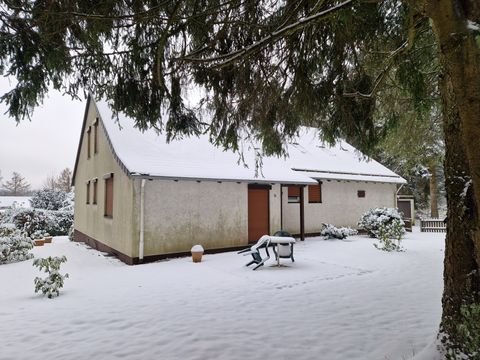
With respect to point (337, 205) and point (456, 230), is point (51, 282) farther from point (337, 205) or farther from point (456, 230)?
point (337, 205)

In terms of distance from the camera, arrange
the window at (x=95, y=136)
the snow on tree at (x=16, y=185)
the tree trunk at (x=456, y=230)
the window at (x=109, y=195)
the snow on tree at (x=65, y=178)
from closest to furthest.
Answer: the tree trunk at (x=456, y=230) → the window at (x=109, y=195) → the window at (x=95, y=136) → the snow on tree at (x=65, y=178) → the snow on tree at (x=16, y=185)

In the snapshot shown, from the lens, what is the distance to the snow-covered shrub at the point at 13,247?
422 inches

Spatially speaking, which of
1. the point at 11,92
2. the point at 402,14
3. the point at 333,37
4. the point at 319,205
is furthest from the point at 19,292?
the point at 319,205

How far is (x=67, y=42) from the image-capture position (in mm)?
4094

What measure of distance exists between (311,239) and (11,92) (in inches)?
480

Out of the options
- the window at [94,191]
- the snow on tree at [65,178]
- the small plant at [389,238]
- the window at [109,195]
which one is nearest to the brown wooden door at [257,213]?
the small plant at [389,238]

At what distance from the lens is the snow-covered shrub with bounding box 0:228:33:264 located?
10.7 meters

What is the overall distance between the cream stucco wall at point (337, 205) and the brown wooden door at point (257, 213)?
6.06 feet

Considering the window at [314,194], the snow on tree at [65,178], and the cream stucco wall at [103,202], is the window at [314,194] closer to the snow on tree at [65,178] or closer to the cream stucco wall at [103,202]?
the cream stucco wall at [103,202]

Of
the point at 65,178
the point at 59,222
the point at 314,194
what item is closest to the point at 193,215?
the point at 314,194

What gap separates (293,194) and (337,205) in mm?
2687

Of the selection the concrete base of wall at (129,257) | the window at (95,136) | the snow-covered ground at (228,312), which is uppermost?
the window at (95,136)

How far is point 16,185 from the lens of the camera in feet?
176

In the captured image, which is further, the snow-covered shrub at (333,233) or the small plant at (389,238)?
the snow-covered shrub at (333,233)
